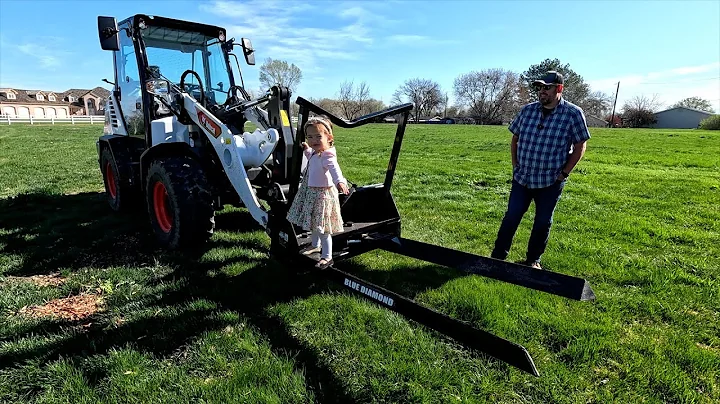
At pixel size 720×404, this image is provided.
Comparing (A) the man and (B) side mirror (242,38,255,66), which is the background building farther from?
(A) the man

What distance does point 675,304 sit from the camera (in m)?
3.83

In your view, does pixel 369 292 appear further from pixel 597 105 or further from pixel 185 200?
pixel 597 105

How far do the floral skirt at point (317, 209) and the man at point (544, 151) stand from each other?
1.95 m


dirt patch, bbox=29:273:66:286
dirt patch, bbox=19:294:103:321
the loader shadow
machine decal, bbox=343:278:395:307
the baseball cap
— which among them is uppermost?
the baseball cap

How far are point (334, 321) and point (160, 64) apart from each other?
14.7 feet

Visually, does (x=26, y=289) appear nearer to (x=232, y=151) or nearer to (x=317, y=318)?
(x=232, y=151)

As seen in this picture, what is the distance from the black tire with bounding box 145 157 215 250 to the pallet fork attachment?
1081 mm

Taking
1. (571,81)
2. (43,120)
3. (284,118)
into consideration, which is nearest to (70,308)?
(284,118)

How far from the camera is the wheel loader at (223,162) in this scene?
325 centimetres

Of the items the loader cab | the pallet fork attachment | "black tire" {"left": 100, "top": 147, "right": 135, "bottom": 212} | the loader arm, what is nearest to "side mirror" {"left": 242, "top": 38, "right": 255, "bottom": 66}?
the loader cab

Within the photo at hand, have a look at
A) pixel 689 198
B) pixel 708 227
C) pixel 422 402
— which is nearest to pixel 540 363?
pixel 422 402

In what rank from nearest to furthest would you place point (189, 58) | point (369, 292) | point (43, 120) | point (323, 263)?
1. point (369, 292)
2. point (323, 263)
3. point (189, 58)
4. point (43, 120)

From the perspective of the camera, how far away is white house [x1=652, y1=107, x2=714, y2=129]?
73.1 metres

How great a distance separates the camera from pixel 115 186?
22.5ft
